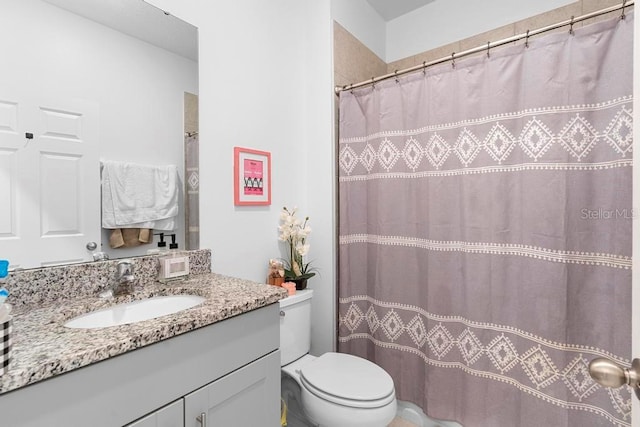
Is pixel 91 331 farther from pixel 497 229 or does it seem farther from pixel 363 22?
pixel 363 22

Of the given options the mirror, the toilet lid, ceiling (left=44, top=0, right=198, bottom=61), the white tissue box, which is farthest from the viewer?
the toilet lid

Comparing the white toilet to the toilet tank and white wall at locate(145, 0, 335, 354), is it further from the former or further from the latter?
white wall at locate(145, 0, 335, 354)

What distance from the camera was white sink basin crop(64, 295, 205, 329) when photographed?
909 millimetres

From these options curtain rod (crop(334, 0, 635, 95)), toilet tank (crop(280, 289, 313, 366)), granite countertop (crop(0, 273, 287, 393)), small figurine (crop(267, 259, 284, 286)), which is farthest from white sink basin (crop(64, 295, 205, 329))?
curtain rod (crop(334, 0, 635, 95))

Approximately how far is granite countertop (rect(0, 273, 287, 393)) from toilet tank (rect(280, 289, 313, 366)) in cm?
47

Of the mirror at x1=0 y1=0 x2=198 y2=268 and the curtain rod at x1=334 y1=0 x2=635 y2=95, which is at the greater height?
the curtain rod at x1=334 y1=0 x2=635 y2=95

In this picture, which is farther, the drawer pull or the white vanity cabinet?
the drawer pull

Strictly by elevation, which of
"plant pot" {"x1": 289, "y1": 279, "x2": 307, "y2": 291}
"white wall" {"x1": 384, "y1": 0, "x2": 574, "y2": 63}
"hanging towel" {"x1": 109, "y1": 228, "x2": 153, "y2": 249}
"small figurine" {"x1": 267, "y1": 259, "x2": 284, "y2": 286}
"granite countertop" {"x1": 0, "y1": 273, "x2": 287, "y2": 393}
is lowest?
"plant pot" {"x1": 289, "y1": 279, "x2": 307, "y2": 291}

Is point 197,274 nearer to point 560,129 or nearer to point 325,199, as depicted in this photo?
point 325,199

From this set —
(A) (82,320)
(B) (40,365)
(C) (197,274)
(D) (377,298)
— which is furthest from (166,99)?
(D) (377,298)

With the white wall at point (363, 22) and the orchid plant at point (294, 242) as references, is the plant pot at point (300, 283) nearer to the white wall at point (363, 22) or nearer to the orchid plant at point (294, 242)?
the orchid plant at point (294, 242)

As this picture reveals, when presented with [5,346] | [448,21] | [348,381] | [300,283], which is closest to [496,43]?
[448,21]

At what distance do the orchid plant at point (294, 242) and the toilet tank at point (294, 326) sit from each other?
0.12 metres

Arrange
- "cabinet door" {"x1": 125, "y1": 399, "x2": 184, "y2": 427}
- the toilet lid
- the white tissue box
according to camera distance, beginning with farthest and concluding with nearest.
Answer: the toilet lid < "cabinet door" {"x1": 125, "y1": 399, "x2": 184, "y2": 427} < the white tissue box
